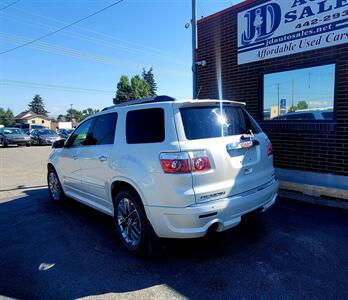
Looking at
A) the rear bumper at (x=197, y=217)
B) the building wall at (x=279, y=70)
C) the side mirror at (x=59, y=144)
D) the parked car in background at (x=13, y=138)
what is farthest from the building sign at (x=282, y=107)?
the parked car in background at (x=13, y=138)

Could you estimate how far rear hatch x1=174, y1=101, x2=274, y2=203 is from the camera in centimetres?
329

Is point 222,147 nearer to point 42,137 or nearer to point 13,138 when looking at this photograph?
point 42,137

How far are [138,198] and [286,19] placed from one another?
5441 mm

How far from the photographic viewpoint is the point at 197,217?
318 cm

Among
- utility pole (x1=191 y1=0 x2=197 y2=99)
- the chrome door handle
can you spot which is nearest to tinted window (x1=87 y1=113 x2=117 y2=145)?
the chrome door handle

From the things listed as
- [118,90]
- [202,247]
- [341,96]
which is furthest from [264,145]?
[118,90]

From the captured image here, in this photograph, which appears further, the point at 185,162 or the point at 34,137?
the point at 34,137

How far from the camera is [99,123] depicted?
4.73 meters

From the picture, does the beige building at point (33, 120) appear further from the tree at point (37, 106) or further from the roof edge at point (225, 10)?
the roof edge at point (225, 10)

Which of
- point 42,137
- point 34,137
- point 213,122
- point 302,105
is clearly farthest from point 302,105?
point 34,137

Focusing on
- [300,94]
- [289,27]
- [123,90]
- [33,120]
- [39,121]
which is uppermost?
[123,90]

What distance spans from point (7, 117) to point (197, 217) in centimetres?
12767

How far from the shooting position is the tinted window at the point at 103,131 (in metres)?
4.31

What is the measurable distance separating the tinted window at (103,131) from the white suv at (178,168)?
2cm
